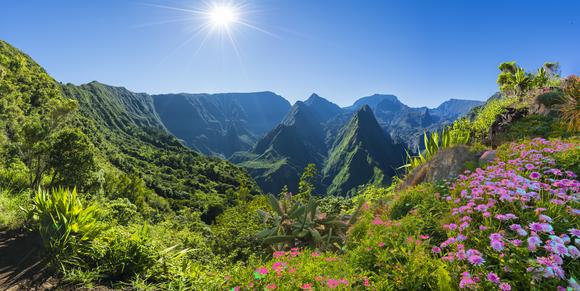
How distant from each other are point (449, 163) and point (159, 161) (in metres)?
139

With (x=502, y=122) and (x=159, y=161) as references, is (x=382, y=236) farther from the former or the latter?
(x=159, y=161)

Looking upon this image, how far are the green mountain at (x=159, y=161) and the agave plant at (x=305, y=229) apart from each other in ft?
192

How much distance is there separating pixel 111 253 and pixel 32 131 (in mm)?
9680

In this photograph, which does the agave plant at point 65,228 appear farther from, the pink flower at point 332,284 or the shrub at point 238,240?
the pink flower at point 332,284

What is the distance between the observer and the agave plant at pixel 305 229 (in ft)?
20.5

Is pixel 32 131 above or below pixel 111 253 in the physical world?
above

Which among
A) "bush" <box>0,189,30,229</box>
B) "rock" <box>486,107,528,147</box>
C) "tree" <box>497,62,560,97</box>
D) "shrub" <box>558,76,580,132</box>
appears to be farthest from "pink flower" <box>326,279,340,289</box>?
"tree" <box>497,62,560,97</box>

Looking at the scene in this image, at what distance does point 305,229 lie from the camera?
6.61 meters

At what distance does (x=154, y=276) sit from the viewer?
4180mm

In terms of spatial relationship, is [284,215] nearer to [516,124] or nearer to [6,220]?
[6,220]

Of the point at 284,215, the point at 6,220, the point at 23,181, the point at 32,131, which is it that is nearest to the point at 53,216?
the point at 6,220

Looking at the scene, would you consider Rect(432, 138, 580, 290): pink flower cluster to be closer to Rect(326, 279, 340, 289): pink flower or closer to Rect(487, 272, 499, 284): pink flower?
Rect(487, 272, 499, 284): pink flower

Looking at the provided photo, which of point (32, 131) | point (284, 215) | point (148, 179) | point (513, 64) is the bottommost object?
point (148, 179)

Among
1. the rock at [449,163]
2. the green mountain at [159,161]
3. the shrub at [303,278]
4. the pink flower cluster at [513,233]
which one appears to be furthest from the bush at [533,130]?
the green mountain at [159,161]
